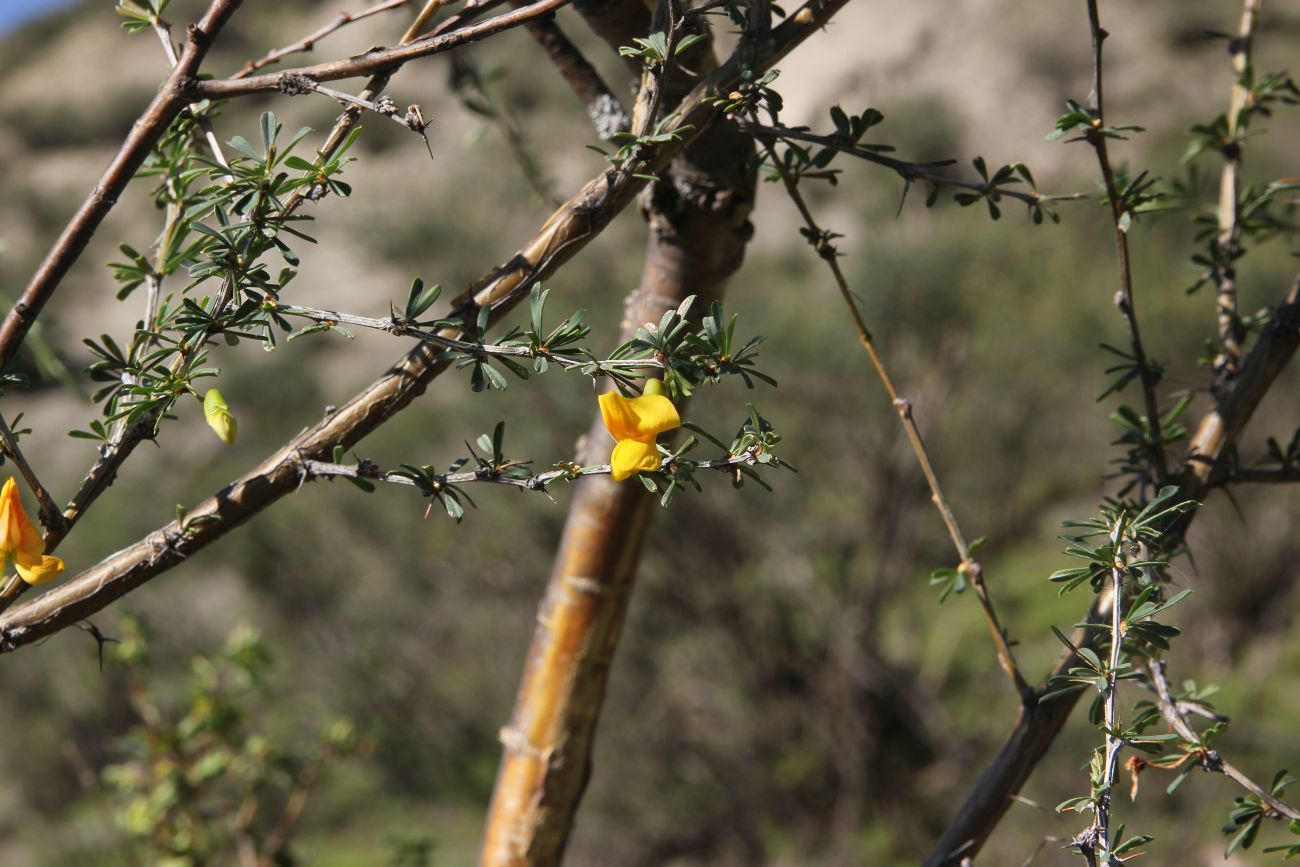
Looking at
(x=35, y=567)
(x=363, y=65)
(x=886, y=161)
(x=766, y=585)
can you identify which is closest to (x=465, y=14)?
(x=363, y=65)

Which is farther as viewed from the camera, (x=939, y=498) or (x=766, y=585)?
(x=766, y=585)

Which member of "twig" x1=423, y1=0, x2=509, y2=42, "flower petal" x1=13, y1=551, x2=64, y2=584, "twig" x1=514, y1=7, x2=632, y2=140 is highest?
"twig" x1=514, y1=7, x2=632, y2=140

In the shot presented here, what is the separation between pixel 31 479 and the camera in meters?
0.61

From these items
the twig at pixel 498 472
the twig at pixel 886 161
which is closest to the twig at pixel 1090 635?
the twig at pixel 886 161

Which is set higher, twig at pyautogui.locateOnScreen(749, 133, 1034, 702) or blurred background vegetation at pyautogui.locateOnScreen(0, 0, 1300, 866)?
blurred background vegetation at pyautogui.locateOnScreen(0, 0, 1300, 866)

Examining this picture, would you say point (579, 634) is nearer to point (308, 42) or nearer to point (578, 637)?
point (578, 637)

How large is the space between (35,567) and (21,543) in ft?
0.06

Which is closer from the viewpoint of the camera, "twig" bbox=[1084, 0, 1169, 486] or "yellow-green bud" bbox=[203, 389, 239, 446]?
"yellow-green bud" bbox=[203, 389, 239, 446]

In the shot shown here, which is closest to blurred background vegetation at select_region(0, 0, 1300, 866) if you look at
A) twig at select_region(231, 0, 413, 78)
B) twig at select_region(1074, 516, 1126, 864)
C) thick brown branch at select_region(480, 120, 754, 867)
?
thick brown branch at select_region(480, 120, 754, 867)

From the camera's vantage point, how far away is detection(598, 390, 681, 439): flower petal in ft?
2.03

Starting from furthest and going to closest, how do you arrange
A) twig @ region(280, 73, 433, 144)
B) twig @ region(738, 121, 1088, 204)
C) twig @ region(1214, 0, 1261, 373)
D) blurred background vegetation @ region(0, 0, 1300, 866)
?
blurred background vegetation @ region(0, 0, 1300, 866)
twig @ region(1214, 0, 1261, 373)
twig @ region(738, 121, 1088, 204)
twig @ region(280, 73, 433, 144)

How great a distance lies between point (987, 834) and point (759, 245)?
1047 cm

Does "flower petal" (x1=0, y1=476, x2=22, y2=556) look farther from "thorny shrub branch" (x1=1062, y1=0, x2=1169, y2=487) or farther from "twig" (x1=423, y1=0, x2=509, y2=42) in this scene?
"thorny shrub branch" (x1=1062, y1=0, x2=1169, y2=487)

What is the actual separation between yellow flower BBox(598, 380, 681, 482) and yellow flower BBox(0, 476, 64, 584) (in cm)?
35
